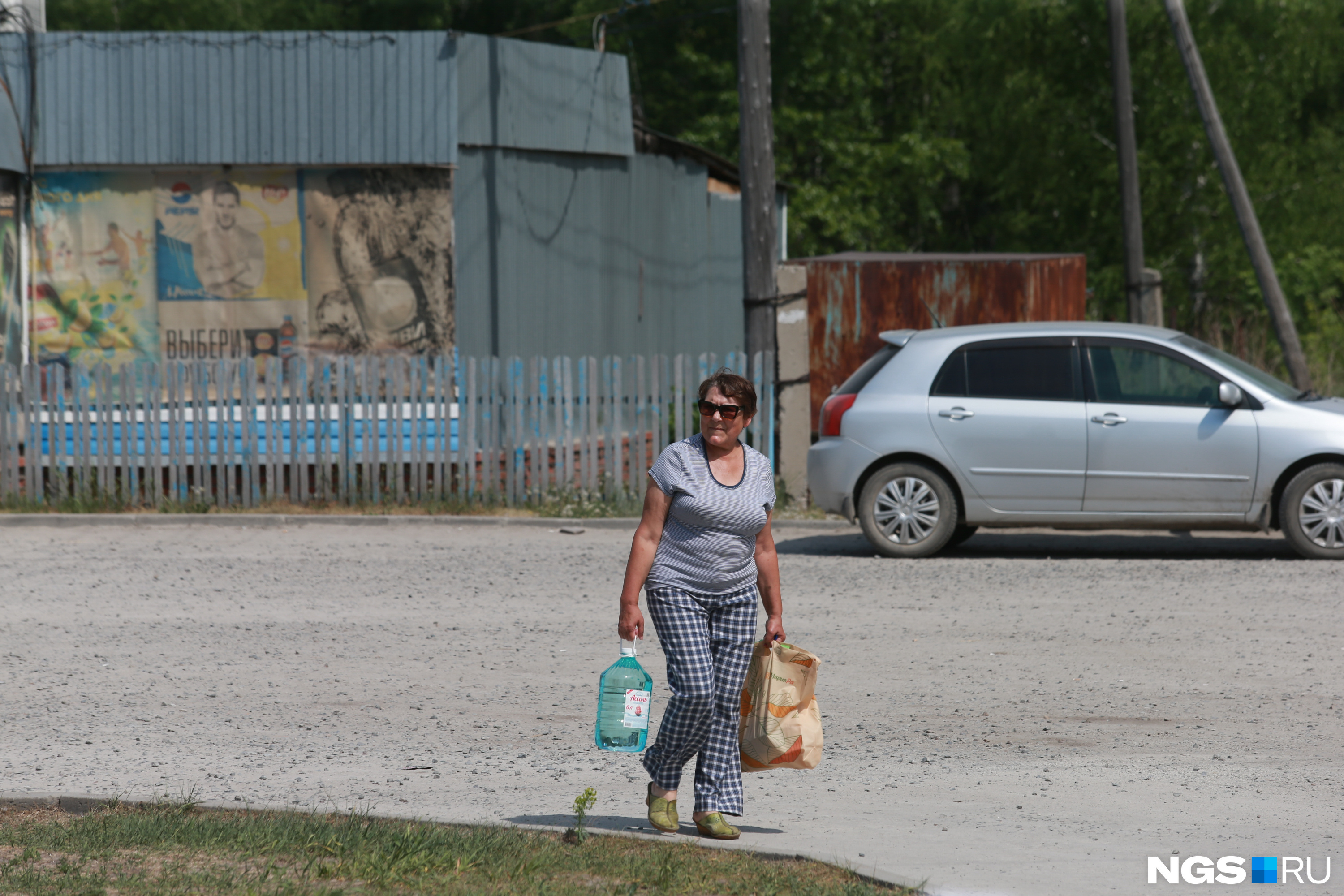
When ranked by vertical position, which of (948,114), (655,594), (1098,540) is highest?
(948,114)

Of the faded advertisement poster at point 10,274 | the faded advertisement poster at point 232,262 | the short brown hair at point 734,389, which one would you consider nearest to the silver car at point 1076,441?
the short brown hair at point 734,389

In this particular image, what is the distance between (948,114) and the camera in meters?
34.2

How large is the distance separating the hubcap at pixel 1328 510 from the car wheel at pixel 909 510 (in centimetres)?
242

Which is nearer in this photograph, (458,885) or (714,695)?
(458,885)

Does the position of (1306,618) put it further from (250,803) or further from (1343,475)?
(250,803)

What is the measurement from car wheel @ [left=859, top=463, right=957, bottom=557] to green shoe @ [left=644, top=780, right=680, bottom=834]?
6.50 m

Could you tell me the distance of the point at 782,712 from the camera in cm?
488

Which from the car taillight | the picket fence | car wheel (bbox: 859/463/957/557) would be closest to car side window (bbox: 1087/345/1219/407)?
car wheel (bbox: 859/463/957/557)

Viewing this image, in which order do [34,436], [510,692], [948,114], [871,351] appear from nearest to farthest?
[510,692] < [34,436] < [871,351] < [948,114]

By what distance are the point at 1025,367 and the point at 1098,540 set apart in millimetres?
2025

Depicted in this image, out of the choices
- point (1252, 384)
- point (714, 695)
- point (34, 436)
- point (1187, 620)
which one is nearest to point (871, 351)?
point (1252, 384)

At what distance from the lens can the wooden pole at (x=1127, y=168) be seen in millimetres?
17938

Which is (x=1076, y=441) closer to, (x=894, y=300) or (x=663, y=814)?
(x=894, y=300)

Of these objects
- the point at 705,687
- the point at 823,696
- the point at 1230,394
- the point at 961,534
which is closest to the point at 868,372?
the point at 961,534
